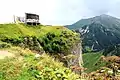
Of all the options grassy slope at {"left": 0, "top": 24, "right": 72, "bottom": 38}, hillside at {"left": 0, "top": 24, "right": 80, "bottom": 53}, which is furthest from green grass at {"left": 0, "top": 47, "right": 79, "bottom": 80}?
grassy slope at {"left": 0, "top": 24, "right": 72, "bottom": 38}

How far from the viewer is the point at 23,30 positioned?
82.6 meters

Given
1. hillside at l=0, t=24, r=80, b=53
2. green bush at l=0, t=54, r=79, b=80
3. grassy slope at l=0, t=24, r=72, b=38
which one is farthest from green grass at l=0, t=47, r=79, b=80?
grassy slope at l=0, t=24, r=72, b=38

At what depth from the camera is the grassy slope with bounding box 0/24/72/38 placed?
7595 cm

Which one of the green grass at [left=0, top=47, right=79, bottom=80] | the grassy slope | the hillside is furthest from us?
the grassy slope

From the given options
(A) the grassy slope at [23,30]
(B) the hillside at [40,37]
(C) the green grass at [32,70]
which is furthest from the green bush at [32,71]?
(A) the grassy slope at [23,30]

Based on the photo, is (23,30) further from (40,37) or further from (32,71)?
(32,71)

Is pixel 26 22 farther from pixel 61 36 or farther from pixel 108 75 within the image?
pixel 108 75

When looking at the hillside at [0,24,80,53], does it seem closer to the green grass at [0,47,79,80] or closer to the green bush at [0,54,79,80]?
the green grass at [0,47,79,80]

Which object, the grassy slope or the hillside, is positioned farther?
the grassy slope

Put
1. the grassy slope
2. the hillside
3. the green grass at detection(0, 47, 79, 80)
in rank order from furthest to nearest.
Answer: the grassy slope → the hillside → the green grass at detection(0, 47, 79, 80)

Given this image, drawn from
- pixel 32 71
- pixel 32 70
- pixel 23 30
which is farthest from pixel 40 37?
pixel 32 71

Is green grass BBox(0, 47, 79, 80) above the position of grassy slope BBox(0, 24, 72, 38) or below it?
above

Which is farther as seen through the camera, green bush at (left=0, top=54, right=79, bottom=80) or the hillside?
the hillside

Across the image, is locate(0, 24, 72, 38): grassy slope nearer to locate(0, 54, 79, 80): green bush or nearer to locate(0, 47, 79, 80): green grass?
locate(0, 47, 79, 80): green grass
